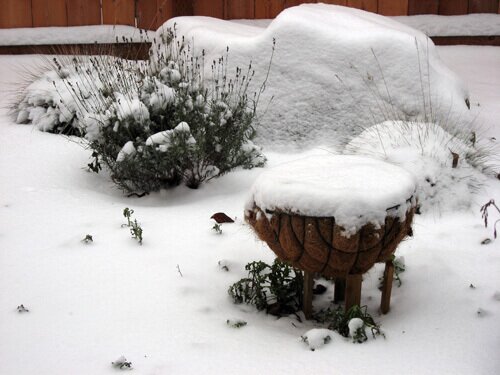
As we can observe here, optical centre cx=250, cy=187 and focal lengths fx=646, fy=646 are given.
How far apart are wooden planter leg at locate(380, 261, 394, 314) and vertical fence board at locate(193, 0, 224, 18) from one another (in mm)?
5169

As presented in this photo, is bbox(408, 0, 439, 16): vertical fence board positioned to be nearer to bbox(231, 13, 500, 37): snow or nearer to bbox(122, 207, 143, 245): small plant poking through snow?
bbox(231, 13, 500, 37): snow

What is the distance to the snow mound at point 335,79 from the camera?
4.47 meters

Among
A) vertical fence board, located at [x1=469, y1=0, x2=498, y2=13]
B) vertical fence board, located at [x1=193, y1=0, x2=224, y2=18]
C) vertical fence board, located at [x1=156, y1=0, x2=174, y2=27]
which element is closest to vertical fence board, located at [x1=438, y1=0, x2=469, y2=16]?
vertical fence board, located at [x1=469, y1=0, x2=498, y2=13]

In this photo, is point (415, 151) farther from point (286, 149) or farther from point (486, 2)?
point (486, 2)

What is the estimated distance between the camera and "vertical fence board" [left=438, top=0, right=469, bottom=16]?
6809 millimetres

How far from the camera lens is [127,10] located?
7137 mm

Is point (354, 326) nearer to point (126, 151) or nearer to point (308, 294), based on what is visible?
point (308, 294)

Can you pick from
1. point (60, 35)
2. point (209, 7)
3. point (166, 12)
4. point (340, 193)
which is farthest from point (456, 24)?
point (340, 193)

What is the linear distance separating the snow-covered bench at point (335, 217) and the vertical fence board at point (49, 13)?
5.40 meters

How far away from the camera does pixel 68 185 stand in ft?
12.5

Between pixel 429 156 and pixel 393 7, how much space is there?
370 centimetres

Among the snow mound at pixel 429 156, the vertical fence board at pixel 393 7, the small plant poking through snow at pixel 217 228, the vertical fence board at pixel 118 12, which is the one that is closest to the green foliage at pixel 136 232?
the small plant poking through snow at pixel 217 228

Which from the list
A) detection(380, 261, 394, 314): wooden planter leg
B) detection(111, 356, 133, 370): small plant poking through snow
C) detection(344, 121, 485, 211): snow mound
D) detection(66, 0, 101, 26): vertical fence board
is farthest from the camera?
detection(66, 0, 101, 26): vertical fence board

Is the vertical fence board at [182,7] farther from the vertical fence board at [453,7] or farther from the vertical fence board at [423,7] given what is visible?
the vertical fence board at [453,7]
